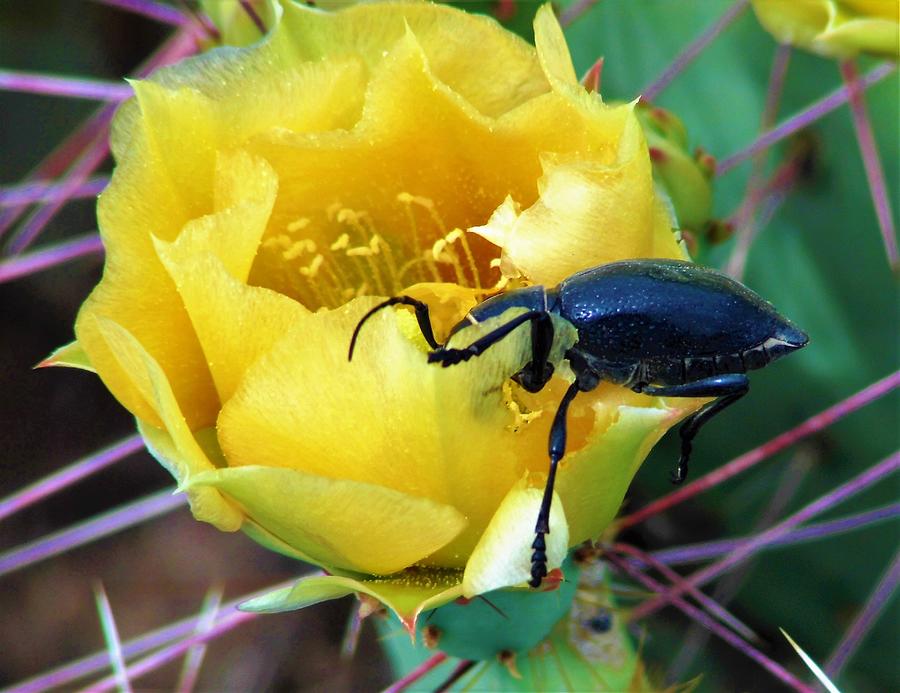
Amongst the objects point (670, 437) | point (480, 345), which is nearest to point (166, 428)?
point (480, 345)

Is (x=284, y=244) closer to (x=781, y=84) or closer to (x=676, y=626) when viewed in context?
(x=781, y=84)

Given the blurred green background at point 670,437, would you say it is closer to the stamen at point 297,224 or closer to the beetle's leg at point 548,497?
the stamen at point 297,224

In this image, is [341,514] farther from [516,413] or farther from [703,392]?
[703,392]

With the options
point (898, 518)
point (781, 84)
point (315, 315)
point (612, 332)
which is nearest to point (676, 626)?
point (898, 518)

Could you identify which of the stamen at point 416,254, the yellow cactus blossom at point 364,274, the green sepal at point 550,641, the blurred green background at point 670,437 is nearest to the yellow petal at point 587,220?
the yellow cactus blossom at point 364,274

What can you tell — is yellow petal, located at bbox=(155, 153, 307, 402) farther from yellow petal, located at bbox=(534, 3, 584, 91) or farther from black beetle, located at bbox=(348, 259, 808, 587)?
yellow petal, located at bbox=(534, 3, 584, 91)
